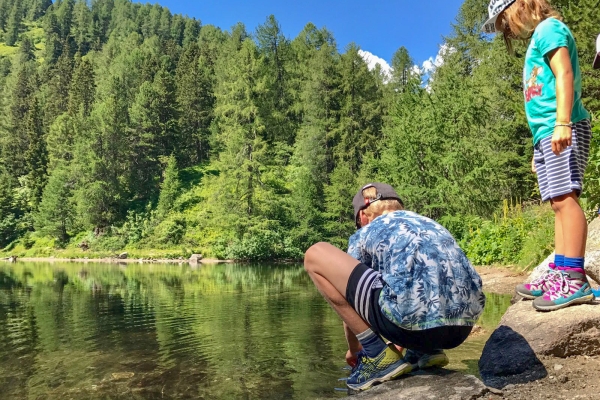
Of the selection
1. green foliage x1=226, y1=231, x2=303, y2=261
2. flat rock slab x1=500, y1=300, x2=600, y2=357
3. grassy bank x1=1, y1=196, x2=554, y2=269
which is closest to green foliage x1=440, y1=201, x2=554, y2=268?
grassy bank x1=1, y1=196, x2=554, y2=269

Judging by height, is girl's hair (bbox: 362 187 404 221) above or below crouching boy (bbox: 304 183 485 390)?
above

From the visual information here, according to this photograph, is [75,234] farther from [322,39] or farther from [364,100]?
Result: [322,39]

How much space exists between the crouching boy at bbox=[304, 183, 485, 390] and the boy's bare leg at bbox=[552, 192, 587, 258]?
2.81ft

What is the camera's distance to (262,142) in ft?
110

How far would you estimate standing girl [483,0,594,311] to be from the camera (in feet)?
9.10

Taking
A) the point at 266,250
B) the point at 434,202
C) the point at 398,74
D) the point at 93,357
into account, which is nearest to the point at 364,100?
the point at 398,74

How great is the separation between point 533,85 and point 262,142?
31.0m

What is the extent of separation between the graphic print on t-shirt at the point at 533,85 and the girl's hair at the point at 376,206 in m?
1.18

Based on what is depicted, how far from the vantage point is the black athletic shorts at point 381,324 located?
2.29 m

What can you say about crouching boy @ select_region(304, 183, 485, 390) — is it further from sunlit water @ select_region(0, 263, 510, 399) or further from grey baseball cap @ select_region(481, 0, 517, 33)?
grey baseball cap @ select_region(481, 0, 517, 33)

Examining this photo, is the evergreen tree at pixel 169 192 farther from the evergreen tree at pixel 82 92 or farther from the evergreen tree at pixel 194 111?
the evergreen tree at pixel 82 92

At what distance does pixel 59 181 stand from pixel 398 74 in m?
34.9

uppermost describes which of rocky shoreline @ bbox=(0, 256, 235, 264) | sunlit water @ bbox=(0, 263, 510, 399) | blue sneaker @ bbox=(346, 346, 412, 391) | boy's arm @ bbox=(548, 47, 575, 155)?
boy's arm @ bbox=(548, 47, 575, 155)

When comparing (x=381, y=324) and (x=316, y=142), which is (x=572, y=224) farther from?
(x=316, y=142)
